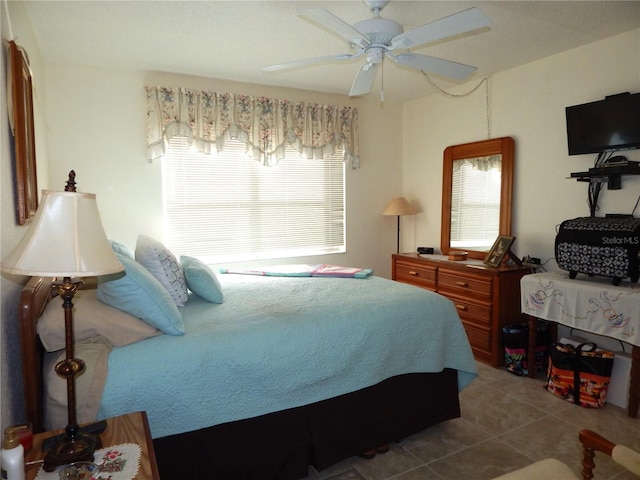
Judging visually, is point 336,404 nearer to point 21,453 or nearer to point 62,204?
point 21,453

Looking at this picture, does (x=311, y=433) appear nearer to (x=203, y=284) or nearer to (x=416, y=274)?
(x=203, y=284)

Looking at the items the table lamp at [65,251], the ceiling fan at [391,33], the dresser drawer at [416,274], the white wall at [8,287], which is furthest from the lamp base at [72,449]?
the dresser drawer at [416,274]

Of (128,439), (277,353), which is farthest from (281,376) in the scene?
(128,439)

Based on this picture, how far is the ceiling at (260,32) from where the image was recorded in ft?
7.73

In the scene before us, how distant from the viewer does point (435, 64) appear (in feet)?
7.61

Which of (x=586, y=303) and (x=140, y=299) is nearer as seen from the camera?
(x=140, y=299)

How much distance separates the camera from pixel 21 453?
103 cm

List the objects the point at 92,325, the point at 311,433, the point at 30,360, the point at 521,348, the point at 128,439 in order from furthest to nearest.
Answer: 1. the point at 521,348
2. the point at 311,433
3. the point at 92,325
4. the point at 30,360
5. the point at 128,439

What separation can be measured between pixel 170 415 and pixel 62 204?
38.0 inches

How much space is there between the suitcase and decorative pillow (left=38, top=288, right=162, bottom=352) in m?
2.71

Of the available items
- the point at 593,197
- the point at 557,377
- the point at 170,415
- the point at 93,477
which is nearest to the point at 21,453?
the point at 93,477

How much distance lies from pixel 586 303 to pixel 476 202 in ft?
4.97

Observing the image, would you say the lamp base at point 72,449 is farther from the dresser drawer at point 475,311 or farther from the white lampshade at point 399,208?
the white lampshade at point 399,208

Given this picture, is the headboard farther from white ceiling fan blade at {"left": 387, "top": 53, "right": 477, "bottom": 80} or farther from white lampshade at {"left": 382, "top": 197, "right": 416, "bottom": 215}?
white lampshade at {"left": 382, "top": 197, "right": 416, "bottom": 215}
